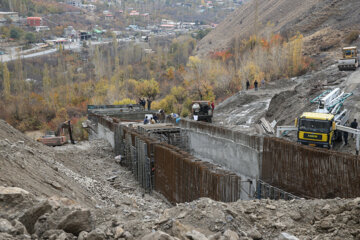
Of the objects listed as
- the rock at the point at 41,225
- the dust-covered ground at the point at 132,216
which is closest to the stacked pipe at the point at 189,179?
the dust-covered ground at the point at 132,216

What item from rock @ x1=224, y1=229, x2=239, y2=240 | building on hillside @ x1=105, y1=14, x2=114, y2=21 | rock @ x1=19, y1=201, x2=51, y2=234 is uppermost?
building on hillside @ x1=105, y1=14, x2=114, y2=21

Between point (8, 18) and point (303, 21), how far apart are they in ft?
241

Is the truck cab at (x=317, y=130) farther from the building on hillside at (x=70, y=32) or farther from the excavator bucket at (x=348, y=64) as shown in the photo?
the building on hillside at (x=70, y=32)

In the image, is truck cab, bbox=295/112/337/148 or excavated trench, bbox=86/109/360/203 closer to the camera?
excavated trench, bbox=86/109/360/203

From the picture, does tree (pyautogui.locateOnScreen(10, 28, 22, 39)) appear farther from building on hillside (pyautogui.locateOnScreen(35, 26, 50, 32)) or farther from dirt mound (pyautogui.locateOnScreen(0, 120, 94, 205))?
dirt mound (pyautogui.locateOnScreen(0, 120, 94, 205))

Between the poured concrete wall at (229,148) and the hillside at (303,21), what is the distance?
32950mm

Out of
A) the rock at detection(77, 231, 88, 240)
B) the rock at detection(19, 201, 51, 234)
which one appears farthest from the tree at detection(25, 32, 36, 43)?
the rock at detection(77, 231, 88, 240)

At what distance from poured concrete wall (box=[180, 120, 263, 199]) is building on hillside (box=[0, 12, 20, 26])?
295ft

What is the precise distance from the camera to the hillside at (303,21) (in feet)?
157

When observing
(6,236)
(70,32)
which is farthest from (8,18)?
(6,236)

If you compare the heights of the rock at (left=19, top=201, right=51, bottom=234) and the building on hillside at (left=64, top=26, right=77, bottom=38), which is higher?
the building on hillside at (left=64, top=26, right=77, bottom=38)

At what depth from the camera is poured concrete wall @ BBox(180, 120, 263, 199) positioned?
14.4 metres

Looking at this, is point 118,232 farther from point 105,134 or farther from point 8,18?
point 8,18

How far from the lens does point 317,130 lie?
14.7 m
